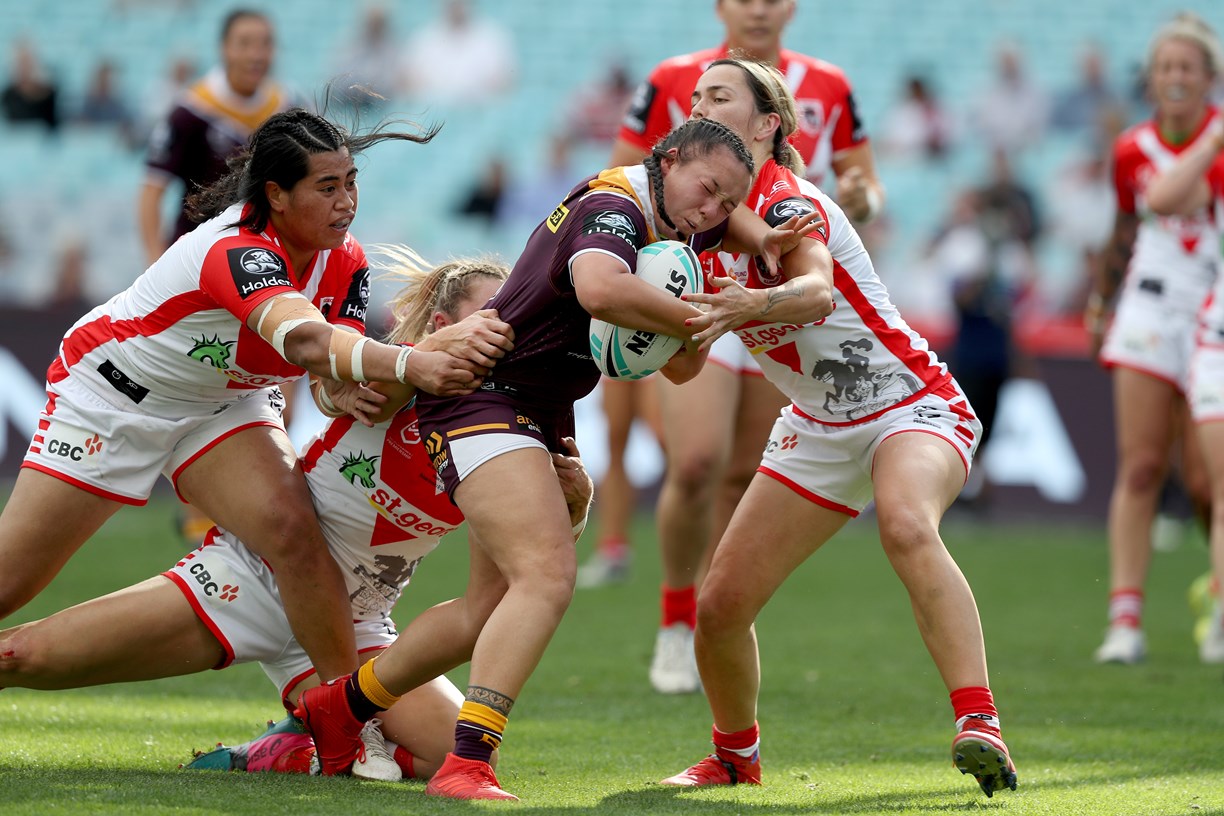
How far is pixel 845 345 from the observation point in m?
4.61

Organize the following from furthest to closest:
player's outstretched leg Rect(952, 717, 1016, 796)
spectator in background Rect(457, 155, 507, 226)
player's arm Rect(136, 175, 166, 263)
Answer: spectator in background Rect(457, 155, 507, 226), player's arm Rect(136, 175, 166, 263), player's outstretched leg Rect(952, 717, 1016, 796)

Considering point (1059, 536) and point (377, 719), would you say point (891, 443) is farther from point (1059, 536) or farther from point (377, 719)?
point (1059, 536)

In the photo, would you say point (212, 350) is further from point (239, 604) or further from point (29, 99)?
point (29, 99)

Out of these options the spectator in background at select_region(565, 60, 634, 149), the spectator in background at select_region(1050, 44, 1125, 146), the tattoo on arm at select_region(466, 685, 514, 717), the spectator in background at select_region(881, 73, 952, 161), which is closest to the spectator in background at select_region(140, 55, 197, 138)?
the spectator in background at select_region(565, 60, 634, 149)

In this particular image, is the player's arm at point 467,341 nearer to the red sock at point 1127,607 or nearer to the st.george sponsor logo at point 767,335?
the st.george sponsor logo at point 767,335

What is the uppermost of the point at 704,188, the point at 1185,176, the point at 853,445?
the point at 704,188

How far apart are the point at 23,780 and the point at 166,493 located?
948 centimetres

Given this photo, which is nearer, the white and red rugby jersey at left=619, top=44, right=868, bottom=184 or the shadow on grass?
the shadow on grass

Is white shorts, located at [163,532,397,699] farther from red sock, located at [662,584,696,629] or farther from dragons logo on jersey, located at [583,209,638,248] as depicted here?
red sock, located at [662,584,696,629]

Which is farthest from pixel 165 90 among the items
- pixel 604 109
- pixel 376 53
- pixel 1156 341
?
pixel 1156 341

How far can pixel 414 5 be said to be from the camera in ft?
64.3

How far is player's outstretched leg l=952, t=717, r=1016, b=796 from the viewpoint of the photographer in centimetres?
402

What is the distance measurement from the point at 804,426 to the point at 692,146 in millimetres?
941

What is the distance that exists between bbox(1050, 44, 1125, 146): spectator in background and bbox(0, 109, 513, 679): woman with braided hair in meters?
14.2
